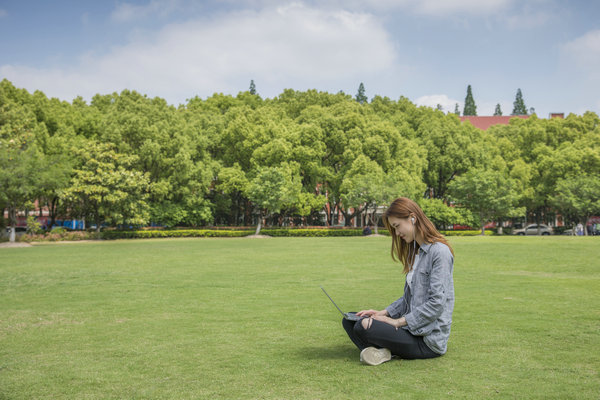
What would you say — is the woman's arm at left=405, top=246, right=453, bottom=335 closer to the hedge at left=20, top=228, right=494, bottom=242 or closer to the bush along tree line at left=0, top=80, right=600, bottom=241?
the bush along tree line at left=0, top=80, right=600, bottom=241

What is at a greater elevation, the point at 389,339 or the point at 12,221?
the point at 12,221

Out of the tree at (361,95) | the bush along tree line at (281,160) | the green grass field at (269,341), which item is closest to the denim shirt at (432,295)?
the green grass field at (269,341)

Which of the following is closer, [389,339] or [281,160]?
[389,339]

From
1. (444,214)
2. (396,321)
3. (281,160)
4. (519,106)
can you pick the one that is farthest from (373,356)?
(519,106)

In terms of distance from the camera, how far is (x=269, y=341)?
6.25 meters

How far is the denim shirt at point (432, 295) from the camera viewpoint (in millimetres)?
4750

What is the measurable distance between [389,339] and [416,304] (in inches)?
16.7

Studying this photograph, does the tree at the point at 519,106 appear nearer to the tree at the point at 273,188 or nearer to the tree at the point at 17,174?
the tree at the point at 273,188

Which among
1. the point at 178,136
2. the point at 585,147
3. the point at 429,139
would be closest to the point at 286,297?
the point at 178,136

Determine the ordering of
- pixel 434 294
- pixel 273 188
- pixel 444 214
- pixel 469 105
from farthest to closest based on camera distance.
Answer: pixel 469 105 < pixel 444 214 < pixel 273 188 < pixel 434 294

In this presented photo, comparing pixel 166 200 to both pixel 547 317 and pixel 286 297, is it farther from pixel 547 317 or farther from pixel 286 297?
pixel 547 317

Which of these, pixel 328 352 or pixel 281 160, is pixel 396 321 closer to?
pixel 328 352

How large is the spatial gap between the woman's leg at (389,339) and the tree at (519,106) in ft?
417

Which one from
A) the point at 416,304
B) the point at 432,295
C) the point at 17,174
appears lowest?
the point at 416,304
